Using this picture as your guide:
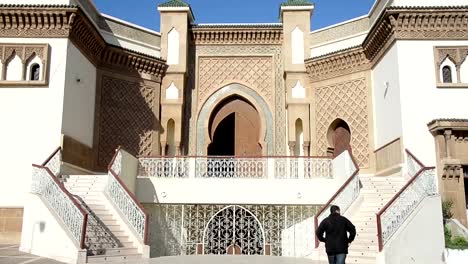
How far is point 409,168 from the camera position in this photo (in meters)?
8.87

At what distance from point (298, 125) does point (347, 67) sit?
6.45 ft

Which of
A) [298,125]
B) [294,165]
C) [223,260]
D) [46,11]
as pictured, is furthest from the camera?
[298,125]

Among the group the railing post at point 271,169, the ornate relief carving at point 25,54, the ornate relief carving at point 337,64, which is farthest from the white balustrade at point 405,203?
the ornate relief carving at point 25,54

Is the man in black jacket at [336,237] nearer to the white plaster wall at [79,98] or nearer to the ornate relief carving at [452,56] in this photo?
the ornate relief carving at [452,56]

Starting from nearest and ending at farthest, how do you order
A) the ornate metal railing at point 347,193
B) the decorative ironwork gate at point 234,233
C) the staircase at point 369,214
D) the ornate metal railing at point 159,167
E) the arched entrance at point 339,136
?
the staircase at point 369,214, the ornate metal railing at point 347,193, the decorative ironwork gate at point 234,233, the ornate metal railing at point 159,167, the arched entrance at point 339,136

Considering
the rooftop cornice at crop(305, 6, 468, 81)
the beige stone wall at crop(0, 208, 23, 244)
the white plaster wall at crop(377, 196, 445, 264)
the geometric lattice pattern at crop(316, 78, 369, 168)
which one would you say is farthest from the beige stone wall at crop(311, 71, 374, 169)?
the beige stone wall at crop(0, 208, 23, 244)

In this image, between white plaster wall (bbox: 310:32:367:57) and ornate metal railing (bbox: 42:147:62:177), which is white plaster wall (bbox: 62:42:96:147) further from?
white plaster wall (bbox: 310:32:367:57)

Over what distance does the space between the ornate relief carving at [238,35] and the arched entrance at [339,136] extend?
299 cm

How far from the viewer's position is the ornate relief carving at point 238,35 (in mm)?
12820

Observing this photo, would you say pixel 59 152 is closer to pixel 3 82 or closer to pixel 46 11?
pixel 3 82

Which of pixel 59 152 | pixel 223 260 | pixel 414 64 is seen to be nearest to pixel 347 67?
pixel 414 64

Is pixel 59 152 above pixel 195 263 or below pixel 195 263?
above

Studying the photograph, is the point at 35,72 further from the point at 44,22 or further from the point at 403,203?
the point at 403,203

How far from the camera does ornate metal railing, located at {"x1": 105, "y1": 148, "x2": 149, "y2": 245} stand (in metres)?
7.83
